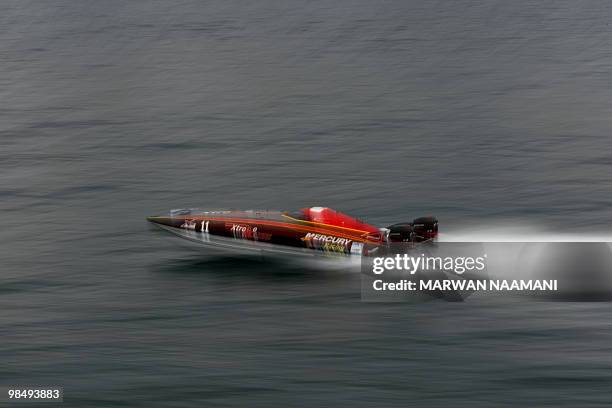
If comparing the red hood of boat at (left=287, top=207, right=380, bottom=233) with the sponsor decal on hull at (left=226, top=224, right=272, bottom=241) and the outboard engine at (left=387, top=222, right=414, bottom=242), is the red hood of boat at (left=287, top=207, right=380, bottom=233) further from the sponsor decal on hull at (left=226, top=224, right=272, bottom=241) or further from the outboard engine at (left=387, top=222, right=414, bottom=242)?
the outboard engine at (left=387, top=222, right=414, bottom=242)

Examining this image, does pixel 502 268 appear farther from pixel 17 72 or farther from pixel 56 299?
pixel 17 72

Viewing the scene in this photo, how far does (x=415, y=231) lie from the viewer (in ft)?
92.8

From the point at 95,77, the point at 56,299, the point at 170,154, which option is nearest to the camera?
the point at 56,299

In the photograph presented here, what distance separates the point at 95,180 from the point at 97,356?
63.1ft

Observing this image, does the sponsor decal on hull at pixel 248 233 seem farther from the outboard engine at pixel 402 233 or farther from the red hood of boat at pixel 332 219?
the outboard engine at pixel 402 233

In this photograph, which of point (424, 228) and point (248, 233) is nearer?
point (424, 228)

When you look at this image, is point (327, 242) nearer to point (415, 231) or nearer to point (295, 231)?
point (295, 231)

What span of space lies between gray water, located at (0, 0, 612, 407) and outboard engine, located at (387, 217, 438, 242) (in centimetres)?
179

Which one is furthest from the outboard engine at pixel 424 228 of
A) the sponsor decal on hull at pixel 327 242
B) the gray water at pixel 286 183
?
the gray water at pixel 286 183

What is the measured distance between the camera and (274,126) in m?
51.0

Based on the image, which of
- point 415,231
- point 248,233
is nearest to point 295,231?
point 248,233


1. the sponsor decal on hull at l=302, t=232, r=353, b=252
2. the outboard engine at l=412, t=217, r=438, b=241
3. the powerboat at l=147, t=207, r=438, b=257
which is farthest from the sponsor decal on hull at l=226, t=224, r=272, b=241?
the outboard engine at l=412, t=217, r=438, b=241

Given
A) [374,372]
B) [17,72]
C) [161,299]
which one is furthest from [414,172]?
[17,72]

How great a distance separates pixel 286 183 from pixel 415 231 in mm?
13279
